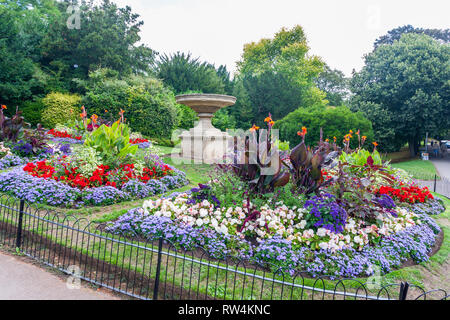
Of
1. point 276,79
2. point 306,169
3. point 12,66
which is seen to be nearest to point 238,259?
point 306,169

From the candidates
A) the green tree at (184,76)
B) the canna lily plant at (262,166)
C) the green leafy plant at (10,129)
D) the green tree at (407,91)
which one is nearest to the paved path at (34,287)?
the canna lily plant at (262,166)

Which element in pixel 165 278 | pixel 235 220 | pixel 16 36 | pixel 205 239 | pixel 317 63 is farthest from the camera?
pixel 317 63

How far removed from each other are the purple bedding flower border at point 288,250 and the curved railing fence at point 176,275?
0.10m

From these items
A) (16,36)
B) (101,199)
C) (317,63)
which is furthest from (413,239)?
(317,63)

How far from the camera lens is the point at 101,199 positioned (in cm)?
560

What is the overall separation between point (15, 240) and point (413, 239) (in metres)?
5.69

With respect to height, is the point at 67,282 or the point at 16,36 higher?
the point at 16,36

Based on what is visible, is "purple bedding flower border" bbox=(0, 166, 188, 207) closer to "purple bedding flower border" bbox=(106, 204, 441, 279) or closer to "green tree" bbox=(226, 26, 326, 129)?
"purple bedding flower border" bbox=(106, 204, 441, 279)

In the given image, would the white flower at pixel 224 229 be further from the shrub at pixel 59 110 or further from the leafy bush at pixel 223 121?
the leafy bush at pixel 223 121

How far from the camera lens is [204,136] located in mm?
10633

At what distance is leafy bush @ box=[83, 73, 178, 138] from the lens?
1627 centimetres

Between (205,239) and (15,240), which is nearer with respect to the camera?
(205,239)

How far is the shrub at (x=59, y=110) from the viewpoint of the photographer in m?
16.7
